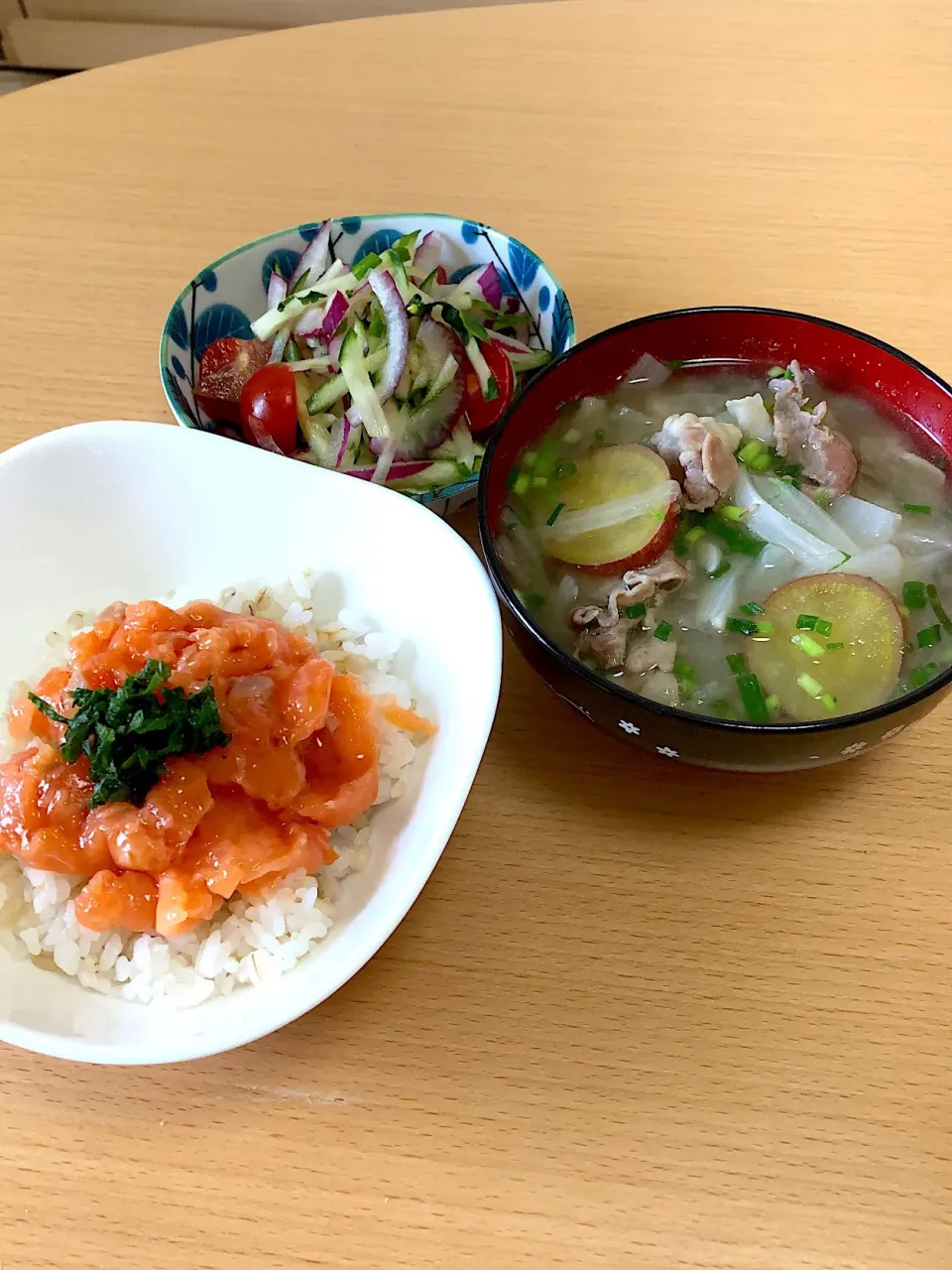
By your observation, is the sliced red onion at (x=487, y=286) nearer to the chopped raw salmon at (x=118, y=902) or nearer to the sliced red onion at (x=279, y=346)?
the sliced red onion at (x=279, y=346)

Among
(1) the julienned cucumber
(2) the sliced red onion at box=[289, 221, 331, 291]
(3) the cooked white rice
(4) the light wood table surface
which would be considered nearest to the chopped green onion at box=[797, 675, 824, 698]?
(4) the light wood table surface

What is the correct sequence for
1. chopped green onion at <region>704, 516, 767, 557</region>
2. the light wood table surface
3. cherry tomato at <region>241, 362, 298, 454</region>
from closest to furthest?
the light wood table surface
chopped green onion at <region>704, 516, 767, 557</region>
cherry tomato at <region>241, 362, 298, 454</region>

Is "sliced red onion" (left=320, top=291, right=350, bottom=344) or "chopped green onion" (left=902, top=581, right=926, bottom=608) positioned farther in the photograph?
"sliced red onion" (left=320, top=291, right=350, bottom=344)

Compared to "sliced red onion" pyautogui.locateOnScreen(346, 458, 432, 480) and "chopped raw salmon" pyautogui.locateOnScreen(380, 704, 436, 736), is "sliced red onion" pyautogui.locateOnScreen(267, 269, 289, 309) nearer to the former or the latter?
"sliced red onion" pyautogui.locateOnScreen(346, 458, 432, 480)

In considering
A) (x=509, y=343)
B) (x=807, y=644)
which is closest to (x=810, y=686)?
(x=807, y=644)

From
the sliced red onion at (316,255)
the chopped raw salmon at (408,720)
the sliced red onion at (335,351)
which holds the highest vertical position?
the sliced red onion at (316,255)

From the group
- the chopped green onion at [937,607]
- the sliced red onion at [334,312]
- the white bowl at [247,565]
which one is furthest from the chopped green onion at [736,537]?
the sliced red onion at [334,312]

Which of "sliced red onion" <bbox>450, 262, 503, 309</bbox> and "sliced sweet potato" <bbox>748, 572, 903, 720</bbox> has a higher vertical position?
"sliced red onion" <bbox>450, 262, 503, 309</bbox>

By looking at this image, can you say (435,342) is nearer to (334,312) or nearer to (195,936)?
(334,312)
